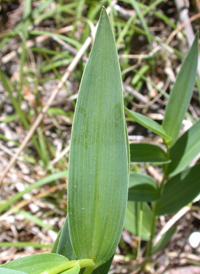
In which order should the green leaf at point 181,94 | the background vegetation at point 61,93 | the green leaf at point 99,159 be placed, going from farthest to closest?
1. the background vegetation at point 61,93
2. the green leaf at point 181,94
3. the green leaf at point 99,159

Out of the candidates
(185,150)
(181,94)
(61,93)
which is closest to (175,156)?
(185,150)

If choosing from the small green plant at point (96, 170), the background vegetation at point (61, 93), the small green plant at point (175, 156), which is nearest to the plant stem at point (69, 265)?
the small green plant at point (96, 170)

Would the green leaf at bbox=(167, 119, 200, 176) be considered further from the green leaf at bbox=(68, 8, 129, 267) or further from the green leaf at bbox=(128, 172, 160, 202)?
the green leaf at bbox=(68, 8, 129, 267)

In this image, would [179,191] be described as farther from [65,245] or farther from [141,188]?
[65,245]

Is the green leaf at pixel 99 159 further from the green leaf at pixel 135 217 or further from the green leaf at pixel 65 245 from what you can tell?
the green leaf at pixel 135 217

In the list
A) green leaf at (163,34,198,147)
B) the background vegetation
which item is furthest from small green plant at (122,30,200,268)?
the background vegetation

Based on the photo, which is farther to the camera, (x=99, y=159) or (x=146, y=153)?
(x=146, y=153)
